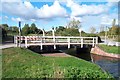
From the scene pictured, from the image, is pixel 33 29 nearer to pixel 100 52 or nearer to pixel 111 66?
pixel 100 52

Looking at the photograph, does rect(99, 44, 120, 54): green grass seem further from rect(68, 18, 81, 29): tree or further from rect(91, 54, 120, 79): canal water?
rect(68, 18, 81, 29): tree

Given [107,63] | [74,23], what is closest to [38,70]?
[107,63]

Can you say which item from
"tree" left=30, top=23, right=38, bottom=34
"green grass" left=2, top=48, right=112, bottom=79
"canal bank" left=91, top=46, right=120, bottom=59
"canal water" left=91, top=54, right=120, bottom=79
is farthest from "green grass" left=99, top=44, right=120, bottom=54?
"tree" left=30, top=23, right=38, bottom=34

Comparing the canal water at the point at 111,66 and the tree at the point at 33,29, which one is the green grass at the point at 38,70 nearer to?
the canal water at the point at 111,66

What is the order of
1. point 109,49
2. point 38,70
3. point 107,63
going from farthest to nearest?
point 109,49
point 107,63
point 38,70

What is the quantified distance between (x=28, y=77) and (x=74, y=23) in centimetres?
4718

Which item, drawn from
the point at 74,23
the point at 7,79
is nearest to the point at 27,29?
the point at 74,23

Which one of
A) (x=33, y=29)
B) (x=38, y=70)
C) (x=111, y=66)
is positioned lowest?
(x=111, y=66)

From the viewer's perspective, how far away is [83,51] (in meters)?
33.8

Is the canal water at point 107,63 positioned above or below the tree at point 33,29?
below

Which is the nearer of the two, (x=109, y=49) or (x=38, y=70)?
(x=38, y=70)

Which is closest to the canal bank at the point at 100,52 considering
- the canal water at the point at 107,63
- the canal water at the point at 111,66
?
the canal water at the point at 107,63

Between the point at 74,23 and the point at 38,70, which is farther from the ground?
the point at 74,23

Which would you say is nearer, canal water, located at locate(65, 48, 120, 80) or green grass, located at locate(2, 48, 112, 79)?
green grass, located at locate(2, 48, 112, 79)
